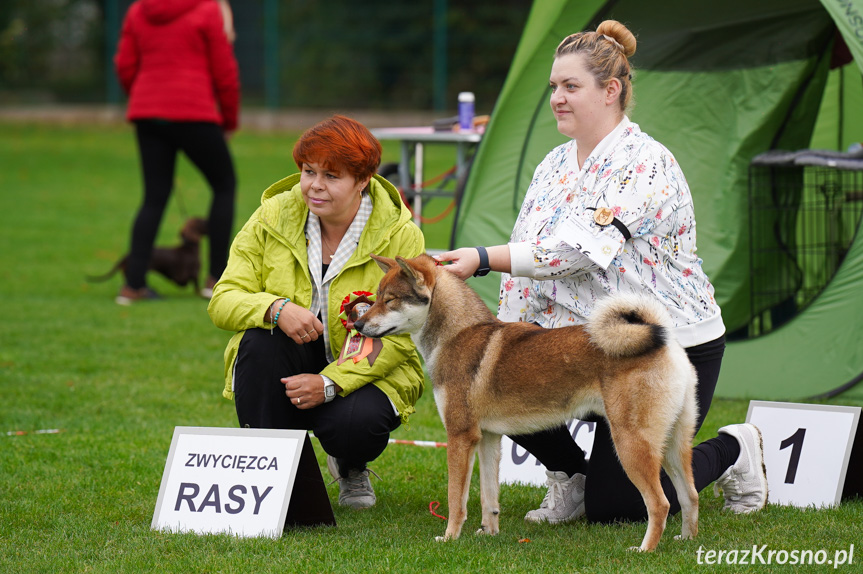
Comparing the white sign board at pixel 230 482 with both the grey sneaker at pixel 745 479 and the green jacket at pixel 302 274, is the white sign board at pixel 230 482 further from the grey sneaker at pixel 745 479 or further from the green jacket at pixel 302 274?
the grey sneaker at pixel 745 479

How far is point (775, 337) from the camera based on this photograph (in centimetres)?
505

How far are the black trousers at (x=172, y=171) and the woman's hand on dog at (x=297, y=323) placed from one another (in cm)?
445

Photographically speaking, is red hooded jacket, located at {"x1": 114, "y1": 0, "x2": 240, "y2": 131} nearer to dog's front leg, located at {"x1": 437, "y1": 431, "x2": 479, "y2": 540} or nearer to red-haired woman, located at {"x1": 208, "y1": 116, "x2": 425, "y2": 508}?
red-haired woman, located at {"x1": 208, "y1": 116, "x2": 425, "y2": 508}

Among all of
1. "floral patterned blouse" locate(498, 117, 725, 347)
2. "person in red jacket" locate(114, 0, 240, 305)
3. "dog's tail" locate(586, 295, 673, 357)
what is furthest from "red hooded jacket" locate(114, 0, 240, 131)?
"dog's tail" locate(586, 295, 673, 357)

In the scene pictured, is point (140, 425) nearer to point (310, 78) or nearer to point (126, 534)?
point (126, 534)

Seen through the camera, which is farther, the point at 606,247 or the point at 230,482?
the point at 230,482

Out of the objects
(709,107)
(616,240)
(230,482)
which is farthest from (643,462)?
(709,107)

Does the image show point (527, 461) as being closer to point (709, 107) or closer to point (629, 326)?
point (629, 326)

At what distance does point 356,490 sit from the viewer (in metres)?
3.68

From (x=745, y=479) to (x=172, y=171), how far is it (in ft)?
17.8

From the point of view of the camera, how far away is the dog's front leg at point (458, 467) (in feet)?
10.00

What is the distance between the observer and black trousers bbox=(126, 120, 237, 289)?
24.5 feet

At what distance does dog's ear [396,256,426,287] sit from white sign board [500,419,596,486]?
1202 millimetres

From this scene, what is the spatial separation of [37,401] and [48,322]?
207 centimetres
